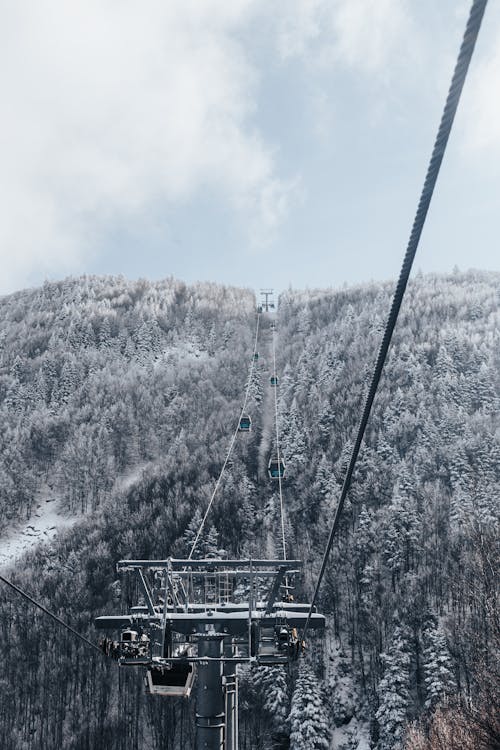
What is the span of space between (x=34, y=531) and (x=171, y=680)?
3312 inches

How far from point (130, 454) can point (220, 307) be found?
67.4 meters

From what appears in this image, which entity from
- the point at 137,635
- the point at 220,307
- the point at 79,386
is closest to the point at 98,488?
the point at 79,386

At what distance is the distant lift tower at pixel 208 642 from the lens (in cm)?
1026

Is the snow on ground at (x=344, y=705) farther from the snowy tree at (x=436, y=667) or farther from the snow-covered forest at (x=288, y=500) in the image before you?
the snowy tree at (x=436, y=667)

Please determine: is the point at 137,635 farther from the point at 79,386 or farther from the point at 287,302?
the point at 287,302

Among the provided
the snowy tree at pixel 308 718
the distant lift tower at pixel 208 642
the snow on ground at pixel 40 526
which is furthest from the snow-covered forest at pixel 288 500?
the distant lift tower at pixel 208 642

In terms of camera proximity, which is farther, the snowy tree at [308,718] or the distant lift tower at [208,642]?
the snowy tree at [308,718]

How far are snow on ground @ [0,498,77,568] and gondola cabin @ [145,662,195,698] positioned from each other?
247 ft

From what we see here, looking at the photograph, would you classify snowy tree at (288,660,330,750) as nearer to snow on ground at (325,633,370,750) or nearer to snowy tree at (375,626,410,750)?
snow on ground at (325,633,370,750)

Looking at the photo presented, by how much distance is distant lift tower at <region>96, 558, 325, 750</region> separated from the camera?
404 inches

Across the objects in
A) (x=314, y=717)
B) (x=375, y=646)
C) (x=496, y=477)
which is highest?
(x=496, y=477)

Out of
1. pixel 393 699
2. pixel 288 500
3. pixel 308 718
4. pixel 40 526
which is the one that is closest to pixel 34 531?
pixel 40 526

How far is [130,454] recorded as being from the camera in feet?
350

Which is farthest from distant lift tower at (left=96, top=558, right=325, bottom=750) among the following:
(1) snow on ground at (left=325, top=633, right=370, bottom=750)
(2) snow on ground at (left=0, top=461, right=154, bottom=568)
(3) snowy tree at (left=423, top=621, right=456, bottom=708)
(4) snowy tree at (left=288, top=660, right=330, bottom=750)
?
(2) snow on ground at (left=0, top=461, right=154, bottom=568)
